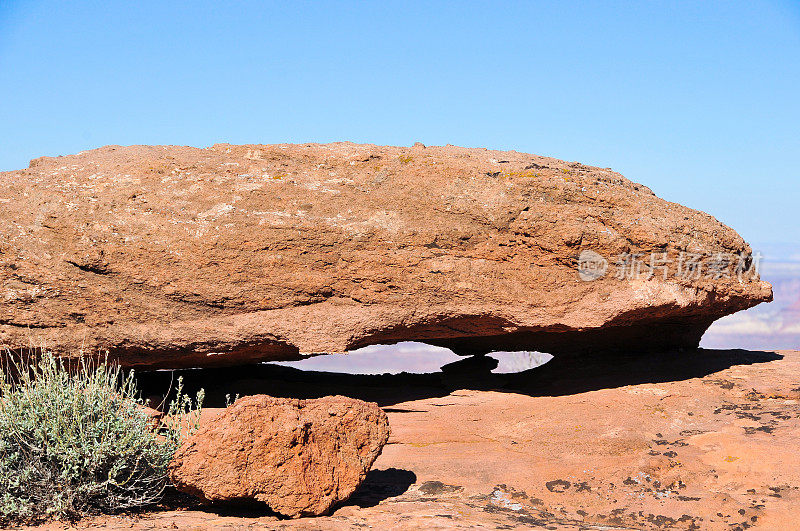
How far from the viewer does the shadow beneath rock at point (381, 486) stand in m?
5.45

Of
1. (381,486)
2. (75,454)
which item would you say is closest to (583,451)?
(381,486)

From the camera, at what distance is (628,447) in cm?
639

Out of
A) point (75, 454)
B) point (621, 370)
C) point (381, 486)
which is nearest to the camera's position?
point (75, 454)

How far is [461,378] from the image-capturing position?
8.99m

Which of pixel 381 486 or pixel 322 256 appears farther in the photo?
pixel 322 256

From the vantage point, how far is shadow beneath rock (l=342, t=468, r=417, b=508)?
215 inches

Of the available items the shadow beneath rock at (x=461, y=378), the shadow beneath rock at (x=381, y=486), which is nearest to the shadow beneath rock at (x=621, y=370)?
the shadow beneath rock at (x=461, y=378)

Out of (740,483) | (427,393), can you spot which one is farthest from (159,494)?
(740,483)

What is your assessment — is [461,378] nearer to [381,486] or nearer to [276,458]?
[381,486]

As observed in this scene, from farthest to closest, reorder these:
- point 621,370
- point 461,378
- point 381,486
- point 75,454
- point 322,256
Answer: point 461,378 < point 621,370 < point 322,256 < point 381,486 < point 75,454

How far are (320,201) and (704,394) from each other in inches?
178

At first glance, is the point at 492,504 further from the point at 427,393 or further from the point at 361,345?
the point at 427,393

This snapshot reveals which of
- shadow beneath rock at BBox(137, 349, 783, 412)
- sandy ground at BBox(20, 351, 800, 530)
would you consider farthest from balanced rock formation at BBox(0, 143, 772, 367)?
shadow beneath rock at BBox(137, 349, 783, 412)

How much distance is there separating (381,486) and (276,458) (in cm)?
123
